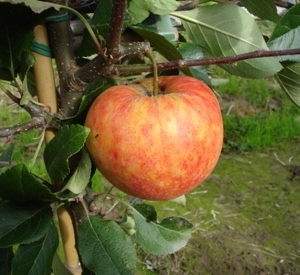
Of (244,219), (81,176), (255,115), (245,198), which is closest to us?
(81,176)

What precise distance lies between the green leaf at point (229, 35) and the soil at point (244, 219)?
0.98 meters

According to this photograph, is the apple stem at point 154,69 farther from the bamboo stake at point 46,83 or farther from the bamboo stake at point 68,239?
the bamboo stake at point 68,239

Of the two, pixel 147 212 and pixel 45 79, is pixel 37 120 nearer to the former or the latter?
pixel 45 79

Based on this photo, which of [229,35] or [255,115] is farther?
[255,115]

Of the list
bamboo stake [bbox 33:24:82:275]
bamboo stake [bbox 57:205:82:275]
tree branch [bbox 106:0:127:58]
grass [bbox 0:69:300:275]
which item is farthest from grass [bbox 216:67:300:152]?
tree branch [bbox 106:0:127:58]

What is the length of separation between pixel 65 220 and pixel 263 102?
74.0 inches

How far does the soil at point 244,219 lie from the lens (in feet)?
5.33

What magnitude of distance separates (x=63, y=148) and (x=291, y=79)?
1.14 ft

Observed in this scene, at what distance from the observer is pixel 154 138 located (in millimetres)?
595

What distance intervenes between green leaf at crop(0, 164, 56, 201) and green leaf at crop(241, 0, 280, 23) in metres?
0.36

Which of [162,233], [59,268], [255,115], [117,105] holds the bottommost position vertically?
[255,115]

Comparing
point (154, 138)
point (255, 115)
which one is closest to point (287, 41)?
point (154, 138)

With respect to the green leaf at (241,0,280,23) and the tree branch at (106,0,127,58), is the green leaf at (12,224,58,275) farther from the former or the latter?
the green leaf at (241,0,280,23)

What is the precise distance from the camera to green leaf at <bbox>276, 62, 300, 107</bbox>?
754 mm
